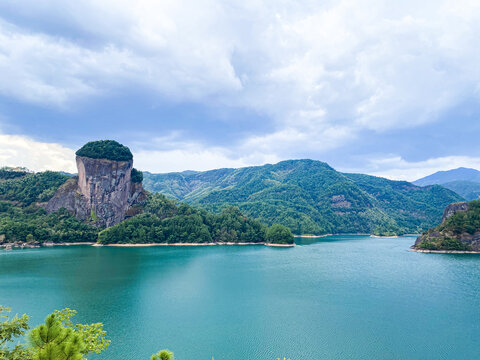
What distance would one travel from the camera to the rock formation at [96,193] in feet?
404

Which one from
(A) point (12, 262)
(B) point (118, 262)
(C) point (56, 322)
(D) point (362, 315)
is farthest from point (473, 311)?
(A) point (12, 262)

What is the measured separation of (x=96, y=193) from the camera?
124438 millimetres

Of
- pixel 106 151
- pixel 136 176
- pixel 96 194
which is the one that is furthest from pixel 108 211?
pixel 106 151

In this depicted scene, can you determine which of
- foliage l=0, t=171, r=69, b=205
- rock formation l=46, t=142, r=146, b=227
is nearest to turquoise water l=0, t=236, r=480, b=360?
rock formation l=46, t=142, r=146, b=227

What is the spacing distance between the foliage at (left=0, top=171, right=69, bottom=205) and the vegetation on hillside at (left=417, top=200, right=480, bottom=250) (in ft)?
512

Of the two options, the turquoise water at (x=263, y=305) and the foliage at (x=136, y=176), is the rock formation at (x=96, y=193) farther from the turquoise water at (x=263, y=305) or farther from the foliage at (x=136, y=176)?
the turquoise water at (x=263, y=305)

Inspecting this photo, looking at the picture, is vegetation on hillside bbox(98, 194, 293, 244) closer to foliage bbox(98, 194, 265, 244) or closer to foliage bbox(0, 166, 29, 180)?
foliage bbox(98, 194, 265, 244)

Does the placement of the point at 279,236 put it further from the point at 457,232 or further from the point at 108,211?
the point at 108,211

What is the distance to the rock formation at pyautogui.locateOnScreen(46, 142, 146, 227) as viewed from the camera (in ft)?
404

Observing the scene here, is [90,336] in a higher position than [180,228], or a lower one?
lower

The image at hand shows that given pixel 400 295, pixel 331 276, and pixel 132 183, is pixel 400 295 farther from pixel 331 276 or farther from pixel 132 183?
pixel 132 183

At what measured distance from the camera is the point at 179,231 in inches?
4690

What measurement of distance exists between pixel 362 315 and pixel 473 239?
262 ft

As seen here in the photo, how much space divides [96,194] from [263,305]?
109m
